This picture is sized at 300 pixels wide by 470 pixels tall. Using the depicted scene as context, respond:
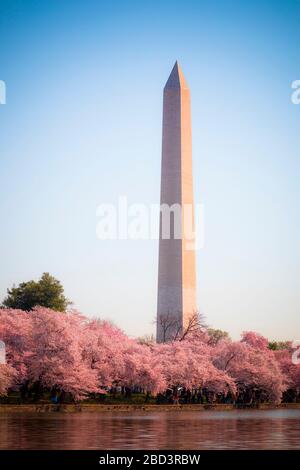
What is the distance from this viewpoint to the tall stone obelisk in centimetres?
9219

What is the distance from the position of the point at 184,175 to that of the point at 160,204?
12.4 ft

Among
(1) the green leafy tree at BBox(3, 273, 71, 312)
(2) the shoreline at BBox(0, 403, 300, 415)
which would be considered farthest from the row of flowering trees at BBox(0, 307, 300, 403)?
(1) the green leafy tree at BBox(3, 273, 71, 312)

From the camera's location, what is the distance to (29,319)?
7569 centimetres

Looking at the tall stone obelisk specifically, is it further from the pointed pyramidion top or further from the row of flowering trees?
the row of flowering trees

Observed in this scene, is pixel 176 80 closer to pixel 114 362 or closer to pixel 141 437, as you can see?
pixel 114 362

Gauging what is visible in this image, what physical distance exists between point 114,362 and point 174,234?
777 inches

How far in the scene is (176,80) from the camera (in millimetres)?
94688

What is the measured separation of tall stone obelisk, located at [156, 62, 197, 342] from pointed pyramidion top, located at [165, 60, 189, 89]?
4.0 inches

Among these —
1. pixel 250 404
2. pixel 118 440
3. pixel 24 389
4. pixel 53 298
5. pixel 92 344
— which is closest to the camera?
pixel 118 440

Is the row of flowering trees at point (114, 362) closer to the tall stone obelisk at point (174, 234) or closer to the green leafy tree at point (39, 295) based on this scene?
the tall stone obelisk at point (174, 234)

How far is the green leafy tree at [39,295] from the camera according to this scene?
350 ft
